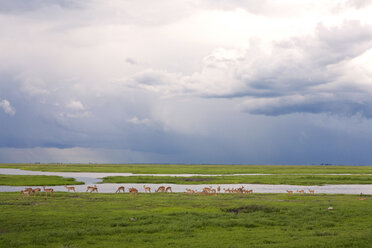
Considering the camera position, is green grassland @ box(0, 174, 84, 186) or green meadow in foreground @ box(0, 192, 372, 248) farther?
green grassland @ box(0, 174, 84, 186)

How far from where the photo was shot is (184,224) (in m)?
22.3

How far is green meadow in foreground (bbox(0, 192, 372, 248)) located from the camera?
17.7m

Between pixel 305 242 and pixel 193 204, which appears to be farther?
pixel 193 204

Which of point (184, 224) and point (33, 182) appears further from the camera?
point (33, 182)

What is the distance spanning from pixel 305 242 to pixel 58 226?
1345 centimetres

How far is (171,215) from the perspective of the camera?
1001 inches

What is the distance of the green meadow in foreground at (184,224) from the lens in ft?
58.0

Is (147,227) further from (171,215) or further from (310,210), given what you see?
(310,210)

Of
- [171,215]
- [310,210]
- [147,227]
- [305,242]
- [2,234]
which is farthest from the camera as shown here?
[310,210]

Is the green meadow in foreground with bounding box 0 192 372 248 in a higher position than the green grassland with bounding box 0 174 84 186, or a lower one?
lower

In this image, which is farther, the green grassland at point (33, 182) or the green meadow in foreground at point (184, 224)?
the green grassland at point (33, 182)

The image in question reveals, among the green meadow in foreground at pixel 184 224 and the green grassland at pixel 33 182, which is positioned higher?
the green grassland at pixel 33 182

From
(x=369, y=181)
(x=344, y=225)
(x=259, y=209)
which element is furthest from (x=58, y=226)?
(x=369, y=181)

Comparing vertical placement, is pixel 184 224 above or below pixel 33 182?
below
